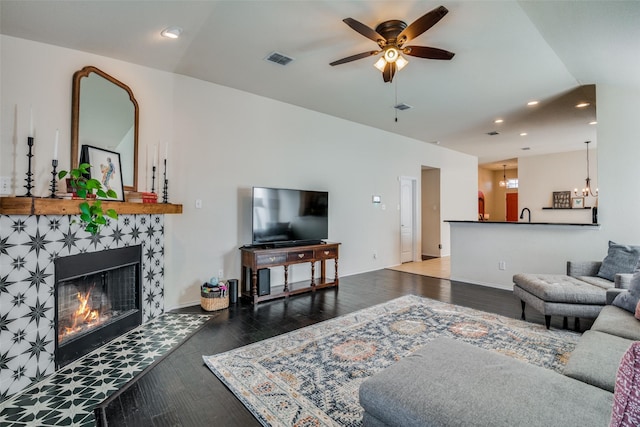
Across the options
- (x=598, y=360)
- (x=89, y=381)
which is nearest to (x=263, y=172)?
(x=89, y=381)

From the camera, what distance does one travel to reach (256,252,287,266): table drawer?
3.99 metres

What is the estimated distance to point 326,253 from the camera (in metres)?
4.78

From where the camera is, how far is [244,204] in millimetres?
4383

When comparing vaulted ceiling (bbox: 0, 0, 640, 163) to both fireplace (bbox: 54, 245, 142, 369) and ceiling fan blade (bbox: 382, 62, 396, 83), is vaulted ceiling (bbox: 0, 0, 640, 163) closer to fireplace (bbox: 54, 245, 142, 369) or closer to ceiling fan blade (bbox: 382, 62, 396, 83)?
ceiling fan blade (bbox: 382, 62, 396, 83)

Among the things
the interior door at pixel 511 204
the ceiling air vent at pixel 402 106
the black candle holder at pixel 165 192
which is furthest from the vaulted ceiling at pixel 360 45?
the interior door at pixel 511 204

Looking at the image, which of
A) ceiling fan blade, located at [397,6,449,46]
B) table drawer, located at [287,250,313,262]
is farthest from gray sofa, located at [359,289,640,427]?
table drawer, located at [287,250,313,262]

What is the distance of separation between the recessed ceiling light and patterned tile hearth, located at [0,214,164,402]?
1.82 meters

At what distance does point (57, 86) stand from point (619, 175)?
242 inches

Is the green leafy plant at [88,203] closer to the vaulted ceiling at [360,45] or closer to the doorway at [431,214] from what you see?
the vaulted ceiling at [360,45]

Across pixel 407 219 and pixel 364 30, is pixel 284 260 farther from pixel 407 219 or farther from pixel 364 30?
pixel 407 219

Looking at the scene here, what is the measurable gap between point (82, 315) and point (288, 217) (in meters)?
2.54

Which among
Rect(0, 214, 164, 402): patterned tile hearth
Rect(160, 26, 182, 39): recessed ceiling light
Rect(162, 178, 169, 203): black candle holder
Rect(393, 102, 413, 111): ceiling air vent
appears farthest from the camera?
Rect(393, 102, 413, 111): ceiling air vent

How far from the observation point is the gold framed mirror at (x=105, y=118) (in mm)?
2900

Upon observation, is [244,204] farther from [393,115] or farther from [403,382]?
[403,382]
